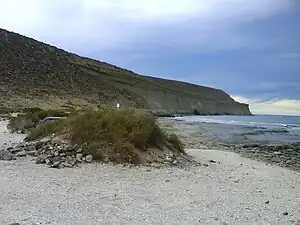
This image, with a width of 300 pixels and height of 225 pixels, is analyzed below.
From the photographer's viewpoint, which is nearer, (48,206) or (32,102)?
(48,206)

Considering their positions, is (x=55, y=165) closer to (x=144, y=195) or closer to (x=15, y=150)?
(x=15, y=150)

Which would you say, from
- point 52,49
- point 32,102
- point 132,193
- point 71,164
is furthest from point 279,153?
point 52,49

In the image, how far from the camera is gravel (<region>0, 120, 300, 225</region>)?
709cm

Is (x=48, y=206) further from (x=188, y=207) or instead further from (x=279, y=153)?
(x=279, y=153)

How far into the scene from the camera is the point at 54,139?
563 inches

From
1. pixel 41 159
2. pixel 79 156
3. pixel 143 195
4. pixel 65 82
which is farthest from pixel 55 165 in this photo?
pixel 65 82

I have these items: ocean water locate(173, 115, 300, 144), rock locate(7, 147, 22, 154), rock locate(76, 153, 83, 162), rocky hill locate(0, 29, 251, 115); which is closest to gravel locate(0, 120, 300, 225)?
rock locate(76, 153, 83, 162)

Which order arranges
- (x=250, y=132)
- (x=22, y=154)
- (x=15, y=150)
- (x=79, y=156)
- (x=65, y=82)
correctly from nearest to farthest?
(x=79, y=156), (x=22, y=154), (x=15, y=150), (x=250, y=132), (x=65, y=82)

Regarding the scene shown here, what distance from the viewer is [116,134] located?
→ 44.8ft

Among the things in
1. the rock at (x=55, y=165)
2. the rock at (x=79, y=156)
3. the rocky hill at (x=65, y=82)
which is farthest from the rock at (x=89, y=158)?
the rocky hill at (x=65, y=82)

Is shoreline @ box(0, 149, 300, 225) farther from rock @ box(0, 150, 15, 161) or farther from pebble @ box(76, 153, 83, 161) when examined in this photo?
pebble @ box(76, 153, 83, 161)

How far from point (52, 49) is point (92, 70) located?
37.2 ft

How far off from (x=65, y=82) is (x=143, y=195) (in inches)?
2690

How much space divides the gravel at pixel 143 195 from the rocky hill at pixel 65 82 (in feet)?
152
